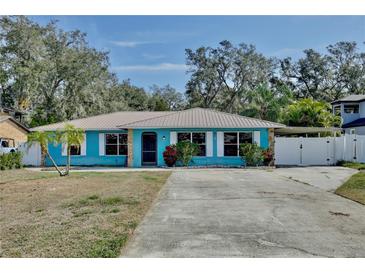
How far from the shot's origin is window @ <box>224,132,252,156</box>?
Result: 21.2 m

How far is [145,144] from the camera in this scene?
74.0ft

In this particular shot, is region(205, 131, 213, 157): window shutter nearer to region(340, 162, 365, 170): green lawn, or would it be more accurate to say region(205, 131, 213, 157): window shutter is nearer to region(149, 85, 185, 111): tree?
region(340, 162, 365, 170): green lawn

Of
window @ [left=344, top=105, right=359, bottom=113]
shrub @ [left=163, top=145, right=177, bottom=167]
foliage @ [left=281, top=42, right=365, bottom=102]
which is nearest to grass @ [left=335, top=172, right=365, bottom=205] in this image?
shrub @ [left=163, top=145, right=177, bottom=167]

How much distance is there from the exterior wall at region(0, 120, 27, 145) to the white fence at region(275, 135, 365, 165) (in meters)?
20.8

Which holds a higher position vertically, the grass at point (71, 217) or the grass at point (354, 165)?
the grass at point (354, 165)

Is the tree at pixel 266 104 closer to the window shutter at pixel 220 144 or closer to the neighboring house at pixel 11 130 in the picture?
the window shutter at pixel 220 144

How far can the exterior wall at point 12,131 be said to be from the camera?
92.7 feet

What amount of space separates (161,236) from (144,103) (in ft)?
154

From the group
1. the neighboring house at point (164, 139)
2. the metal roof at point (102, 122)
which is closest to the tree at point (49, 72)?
the metal roof at point (102, 122)

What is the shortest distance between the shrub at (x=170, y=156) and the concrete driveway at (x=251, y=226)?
32.2 ft

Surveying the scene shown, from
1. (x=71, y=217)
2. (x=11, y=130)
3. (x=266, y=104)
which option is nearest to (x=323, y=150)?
(x=266, y=104)

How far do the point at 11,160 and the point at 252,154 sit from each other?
45.4 ft

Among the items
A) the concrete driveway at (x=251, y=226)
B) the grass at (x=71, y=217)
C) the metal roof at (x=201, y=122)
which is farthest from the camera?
the metal roof at (x=201, y=122)
